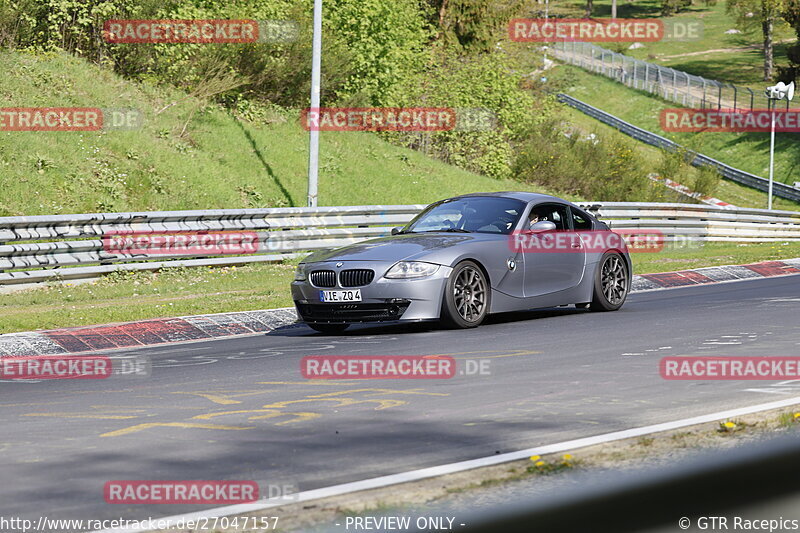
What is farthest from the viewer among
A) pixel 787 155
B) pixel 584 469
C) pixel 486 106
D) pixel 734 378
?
pixel 787 155

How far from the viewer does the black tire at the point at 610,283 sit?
45.4 ft

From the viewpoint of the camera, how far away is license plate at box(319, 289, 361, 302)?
11.8 meters

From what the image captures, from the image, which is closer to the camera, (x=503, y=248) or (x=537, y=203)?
(x=503, y=248)

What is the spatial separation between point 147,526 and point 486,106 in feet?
122

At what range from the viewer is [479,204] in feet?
44.2

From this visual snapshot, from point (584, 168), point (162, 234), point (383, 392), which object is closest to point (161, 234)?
point (162, 234)

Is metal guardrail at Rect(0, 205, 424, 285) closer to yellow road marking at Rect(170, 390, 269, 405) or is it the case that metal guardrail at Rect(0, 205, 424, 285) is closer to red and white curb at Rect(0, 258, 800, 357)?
red and white curb at Rect(0, 258, 800, 357)

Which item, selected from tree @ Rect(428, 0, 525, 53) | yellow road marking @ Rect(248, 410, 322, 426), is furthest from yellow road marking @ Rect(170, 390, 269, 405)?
tree @ Rect(428, 0, 525, 53)

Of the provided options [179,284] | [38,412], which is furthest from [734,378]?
[179,284]

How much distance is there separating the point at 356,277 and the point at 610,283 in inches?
145

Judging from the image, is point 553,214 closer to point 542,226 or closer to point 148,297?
point 542,226

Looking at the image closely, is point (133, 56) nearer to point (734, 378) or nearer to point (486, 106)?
point (486, 106)

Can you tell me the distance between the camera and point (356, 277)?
38.9 feet

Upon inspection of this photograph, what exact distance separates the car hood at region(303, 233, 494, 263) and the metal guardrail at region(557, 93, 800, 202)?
40.8m
